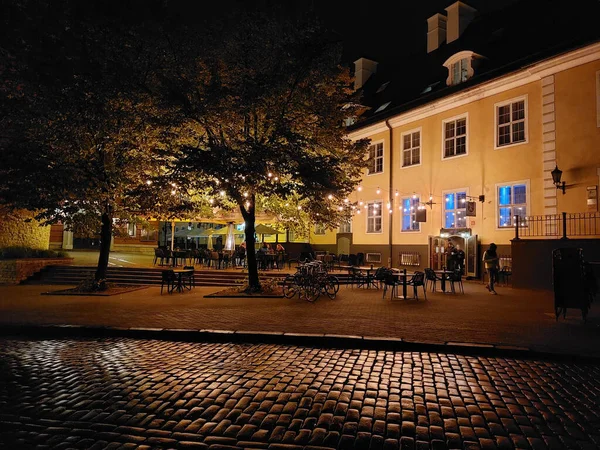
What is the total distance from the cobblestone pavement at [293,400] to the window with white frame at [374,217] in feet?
59.5

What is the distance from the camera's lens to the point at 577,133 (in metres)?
15.6

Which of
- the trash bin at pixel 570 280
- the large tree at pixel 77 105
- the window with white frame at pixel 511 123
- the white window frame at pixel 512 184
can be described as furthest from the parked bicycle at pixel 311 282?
the window with white frame at pixel 511 123

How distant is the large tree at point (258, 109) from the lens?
40.1ft

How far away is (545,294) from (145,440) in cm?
1403

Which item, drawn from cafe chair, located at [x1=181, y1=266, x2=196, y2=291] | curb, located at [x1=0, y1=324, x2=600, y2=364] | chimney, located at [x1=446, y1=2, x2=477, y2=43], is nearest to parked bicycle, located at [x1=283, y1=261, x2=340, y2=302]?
cafe chair, located at [x1=181, y1=266, x2=196, y2=291]

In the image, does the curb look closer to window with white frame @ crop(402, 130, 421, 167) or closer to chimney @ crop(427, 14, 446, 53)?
window with white frame @ crop(402, 130, 421, 167)

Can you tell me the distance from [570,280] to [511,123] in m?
11.2

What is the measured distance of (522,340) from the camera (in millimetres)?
7293

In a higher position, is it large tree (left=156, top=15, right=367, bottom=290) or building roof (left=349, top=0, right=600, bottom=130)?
building roof (left=349, top=0, right=600, bottom=130)

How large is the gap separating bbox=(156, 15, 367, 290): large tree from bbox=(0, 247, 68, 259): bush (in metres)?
10.8

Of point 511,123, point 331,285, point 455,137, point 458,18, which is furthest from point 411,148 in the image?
point 331,285

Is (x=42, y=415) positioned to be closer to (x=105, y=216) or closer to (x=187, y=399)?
(x=187, y=399)

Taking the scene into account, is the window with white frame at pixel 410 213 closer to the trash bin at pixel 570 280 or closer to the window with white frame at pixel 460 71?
the window with white frame at pixel 460 71

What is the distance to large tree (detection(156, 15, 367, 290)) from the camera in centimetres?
1222
